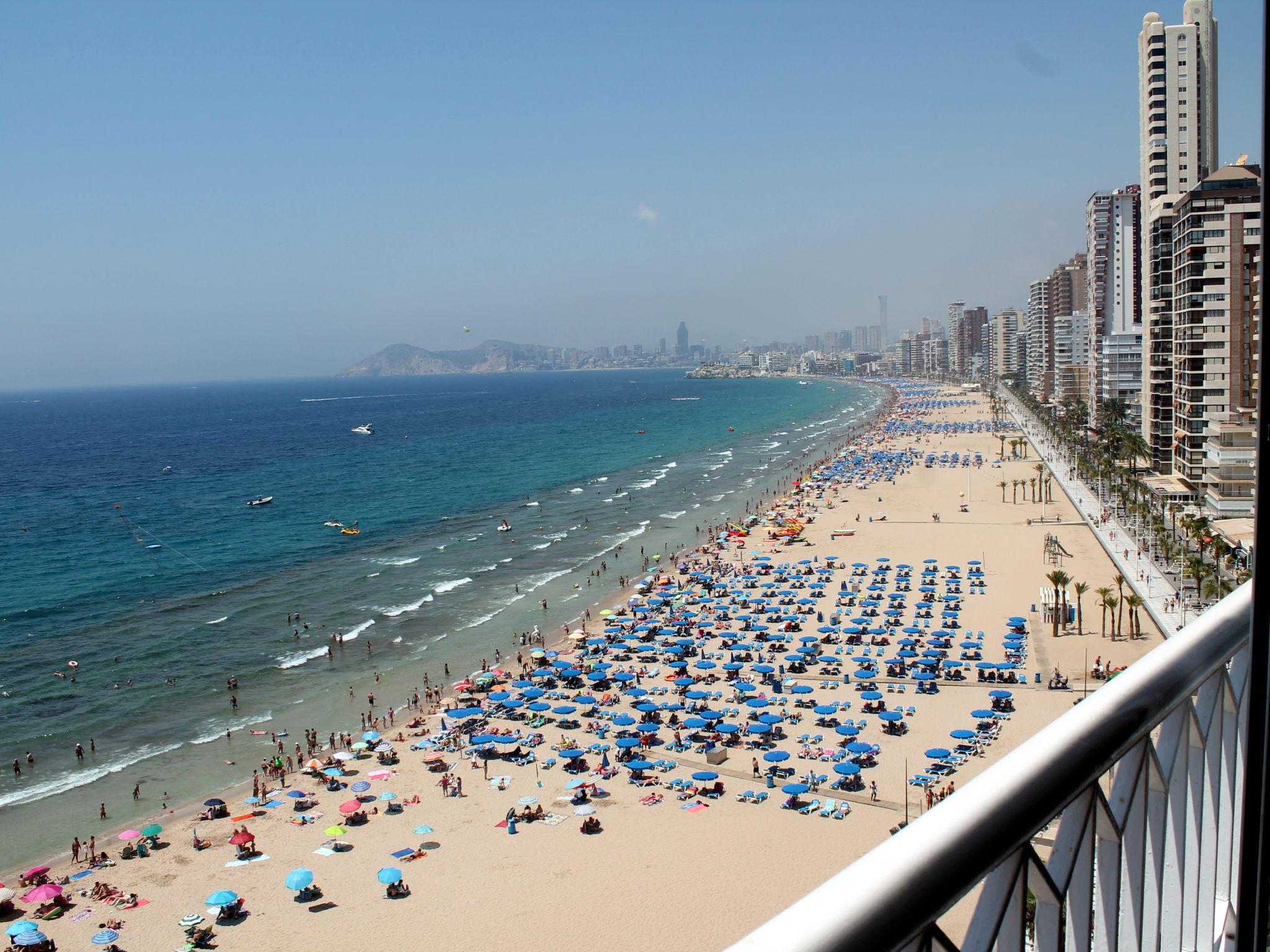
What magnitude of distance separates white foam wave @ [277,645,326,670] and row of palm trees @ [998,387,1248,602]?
30430 mm

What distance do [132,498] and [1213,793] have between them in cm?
8721

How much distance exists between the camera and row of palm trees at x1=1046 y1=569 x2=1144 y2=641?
3366cm

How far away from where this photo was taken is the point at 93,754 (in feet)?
96.2

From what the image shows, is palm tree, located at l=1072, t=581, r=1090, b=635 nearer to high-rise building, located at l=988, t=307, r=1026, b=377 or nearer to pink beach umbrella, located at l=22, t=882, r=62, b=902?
pink beach umbrella, located at l=22, t=882, r=62, b=902

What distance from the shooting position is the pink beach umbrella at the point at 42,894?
67.1ft

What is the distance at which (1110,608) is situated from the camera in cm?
3419

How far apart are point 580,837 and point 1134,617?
70.8 feet

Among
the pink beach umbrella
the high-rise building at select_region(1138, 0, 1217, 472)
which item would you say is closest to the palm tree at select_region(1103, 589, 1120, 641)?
the high-rise building at select_region(1138, 0, 1217, 472)

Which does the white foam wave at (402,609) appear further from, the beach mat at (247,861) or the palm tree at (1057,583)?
the palm tree at (1057,583)

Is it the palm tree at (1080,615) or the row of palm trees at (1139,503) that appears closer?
the row of palm trees at (1139,503)

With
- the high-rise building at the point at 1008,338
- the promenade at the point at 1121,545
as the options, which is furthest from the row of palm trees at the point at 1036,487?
the high-rise building at the point at 1008,338

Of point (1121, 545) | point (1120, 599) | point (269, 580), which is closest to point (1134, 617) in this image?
point (1120, 599)

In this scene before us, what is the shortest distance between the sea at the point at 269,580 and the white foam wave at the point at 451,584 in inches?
5.5

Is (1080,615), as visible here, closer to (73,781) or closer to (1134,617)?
(1134,617)
